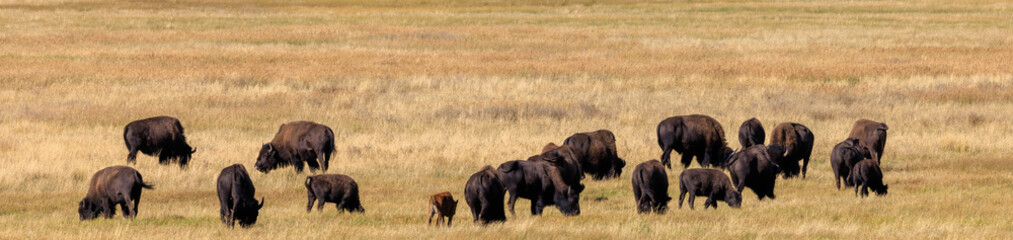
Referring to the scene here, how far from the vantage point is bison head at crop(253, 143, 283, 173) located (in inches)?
848

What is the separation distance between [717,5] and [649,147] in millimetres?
70279

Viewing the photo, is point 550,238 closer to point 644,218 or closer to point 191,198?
point 644,218

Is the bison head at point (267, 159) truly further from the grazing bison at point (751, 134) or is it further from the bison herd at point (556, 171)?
the grazing bison at point (751, 134)

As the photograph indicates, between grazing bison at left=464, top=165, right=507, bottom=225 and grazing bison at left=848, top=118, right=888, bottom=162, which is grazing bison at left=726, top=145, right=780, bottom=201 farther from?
grazing bison at left=848, top=118, right=888, bottom=162

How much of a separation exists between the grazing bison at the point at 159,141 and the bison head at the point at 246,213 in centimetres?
755

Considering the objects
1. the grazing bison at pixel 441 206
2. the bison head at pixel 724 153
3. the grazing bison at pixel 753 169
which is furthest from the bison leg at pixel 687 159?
the grazing bison at pixel 441 206

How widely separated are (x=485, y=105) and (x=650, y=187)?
16.1 meters

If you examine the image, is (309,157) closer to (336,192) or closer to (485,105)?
(336,192)

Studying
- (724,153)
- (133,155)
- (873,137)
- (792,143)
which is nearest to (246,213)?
(133,155)

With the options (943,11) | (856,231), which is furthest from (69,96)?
(943,11)

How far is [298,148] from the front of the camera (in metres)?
21.5

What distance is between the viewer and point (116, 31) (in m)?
60.7

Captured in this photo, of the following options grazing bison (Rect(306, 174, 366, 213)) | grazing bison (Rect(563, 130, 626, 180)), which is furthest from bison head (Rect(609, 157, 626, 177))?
grazing bison (Rect(306, 174, 366, 213))

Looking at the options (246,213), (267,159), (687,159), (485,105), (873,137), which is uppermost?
(246,213)
